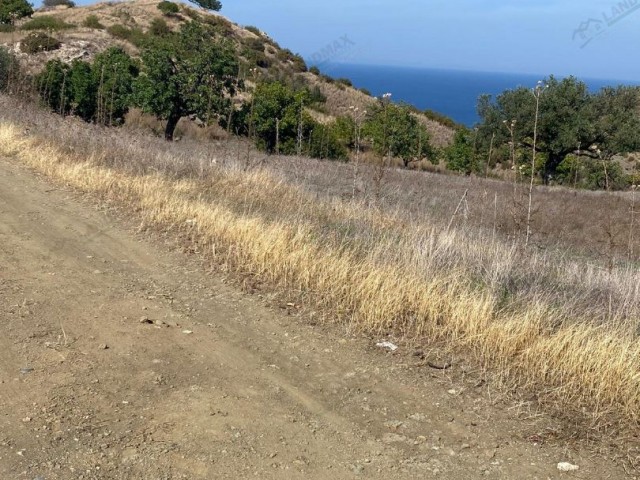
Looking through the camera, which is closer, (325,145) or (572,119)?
(325,145)

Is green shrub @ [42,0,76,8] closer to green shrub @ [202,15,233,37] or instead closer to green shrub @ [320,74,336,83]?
green shrub @ [202,15,233,37]

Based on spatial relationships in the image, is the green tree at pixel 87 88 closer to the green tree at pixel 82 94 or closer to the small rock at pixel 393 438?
the green tree at pixel 82 94

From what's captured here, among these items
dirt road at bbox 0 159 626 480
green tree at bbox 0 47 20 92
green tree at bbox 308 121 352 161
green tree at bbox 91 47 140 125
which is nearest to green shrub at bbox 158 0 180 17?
green tree at bbox 308 121 352 161

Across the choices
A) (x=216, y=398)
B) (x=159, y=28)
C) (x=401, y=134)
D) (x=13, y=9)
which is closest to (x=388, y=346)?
(x=216, y=398)

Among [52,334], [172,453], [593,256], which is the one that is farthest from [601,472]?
[593,256]

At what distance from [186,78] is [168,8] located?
106 ft

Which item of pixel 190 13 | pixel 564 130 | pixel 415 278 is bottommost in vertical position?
pixel 415 278

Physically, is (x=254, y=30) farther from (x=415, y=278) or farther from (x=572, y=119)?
(x=415, y=278)

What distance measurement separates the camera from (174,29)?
4572cm

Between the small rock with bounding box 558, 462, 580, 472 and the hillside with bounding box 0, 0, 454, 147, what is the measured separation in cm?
3335

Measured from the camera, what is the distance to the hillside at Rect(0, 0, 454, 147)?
1412 inches

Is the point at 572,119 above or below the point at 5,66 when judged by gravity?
above

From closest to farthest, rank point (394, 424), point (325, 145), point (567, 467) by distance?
point (567, 467), point (394, 424), point (325, 145)

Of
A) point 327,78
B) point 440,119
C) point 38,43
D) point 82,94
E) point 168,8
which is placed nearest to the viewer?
point 82,94
